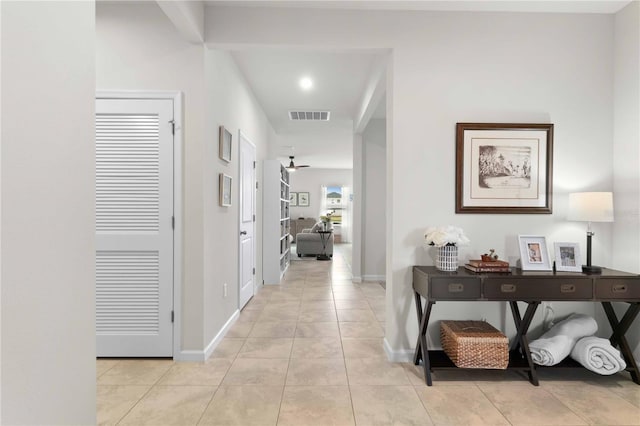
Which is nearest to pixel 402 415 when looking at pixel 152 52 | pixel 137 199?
pixel 137 199

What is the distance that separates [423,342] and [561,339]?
103cm

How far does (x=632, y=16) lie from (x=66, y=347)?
12.9 ft

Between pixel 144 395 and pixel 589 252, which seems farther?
pixel 589 252

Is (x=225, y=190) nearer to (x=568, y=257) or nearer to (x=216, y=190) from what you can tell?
(x=216, y=190)

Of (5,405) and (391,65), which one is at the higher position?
(391,65)

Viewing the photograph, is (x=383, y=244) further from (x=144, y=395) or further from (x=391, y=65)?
(x=144, y=395)

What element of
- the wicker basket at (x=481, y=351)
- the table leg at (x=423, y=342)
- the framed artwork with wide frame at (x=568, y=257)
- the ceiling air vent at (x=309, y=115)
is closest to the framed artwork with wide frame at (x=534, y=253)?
the framed artwork with wide frame at (x=568, y=257)

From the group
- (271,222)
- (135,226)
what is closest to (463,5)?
(135,226)

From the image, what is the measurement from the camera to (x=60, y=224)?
108cm

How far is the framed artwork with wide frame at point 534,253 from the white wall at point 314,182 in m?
10.0

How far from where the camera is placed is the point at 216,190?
2.96m

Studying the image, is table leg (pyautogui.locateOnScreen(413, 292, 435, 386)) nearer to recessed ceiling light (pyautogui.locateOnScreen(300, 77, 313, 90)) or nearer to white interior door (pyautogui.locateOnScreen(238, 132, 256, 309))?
white interior door (pyautogui.locateOnScreen(238, 132, 256, 309))

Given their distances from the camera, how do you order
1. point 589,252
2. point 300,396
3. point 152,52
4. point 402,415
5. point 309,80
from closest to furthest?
point 402,415
point 300,396
point 589,252
point 152,52
point 309,80

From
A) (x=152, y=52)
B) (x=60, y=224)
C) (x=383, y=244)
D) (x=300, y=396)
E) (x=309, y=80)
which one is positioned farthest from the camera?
(x=383, y=244)
